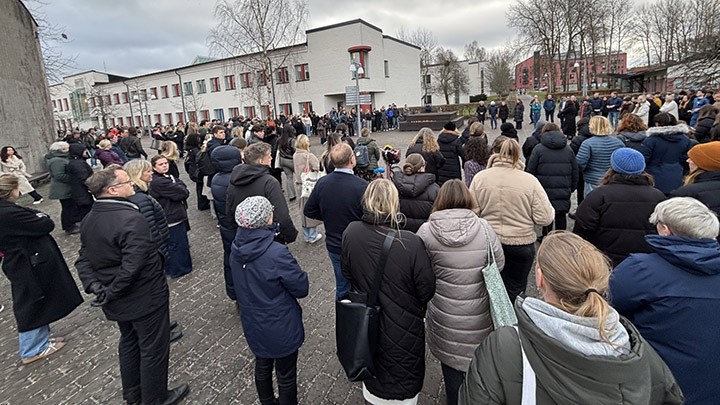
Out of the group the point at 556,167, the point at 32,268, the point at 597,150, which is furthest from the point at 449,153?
→ the point at 32,268

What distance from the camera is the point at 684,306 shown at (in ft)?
5.80

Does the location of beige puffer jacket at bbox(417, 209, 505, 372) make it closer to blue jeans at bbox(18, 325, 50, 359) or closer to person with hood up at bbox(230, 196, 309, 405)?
person with hood up at bbox(230, 196, 309, 405)

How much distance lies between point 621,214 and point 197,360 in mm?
4262

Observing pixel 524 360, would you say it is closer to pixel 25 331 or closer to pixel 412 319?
pixel 412 319

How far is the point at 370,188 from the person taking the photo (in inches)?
103

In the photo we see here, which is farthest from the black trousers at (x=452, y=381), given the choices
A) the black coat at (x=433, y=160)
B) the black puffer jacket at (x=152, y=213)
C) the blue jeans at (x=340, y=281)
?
the black coat at (x=433, y=160)

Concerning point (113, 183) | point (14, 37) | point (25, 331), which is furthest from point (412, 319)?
point (14, 37)

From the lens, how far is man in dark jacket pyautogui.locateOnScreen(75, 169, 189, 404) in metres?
2.86

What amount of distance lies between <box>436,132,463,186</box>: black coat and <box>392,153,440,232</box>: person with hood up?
2787 mm

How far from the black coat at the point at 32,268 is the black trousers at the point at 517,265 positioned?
4.68 m

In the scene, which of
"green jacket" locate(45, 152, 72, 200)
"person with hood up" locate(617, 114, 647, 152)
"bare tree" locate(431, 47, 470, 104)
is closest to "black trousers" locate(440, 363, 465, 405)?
"person with hood up" locate(617, 114, 647, 152)

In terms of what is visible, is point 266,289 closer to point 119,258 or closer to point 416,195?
point 119,258

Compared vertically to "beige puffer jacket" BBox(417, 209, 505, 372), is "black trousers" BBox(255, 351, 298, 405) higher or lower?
lower

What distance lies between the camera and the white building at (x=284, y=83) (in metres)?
34.1
